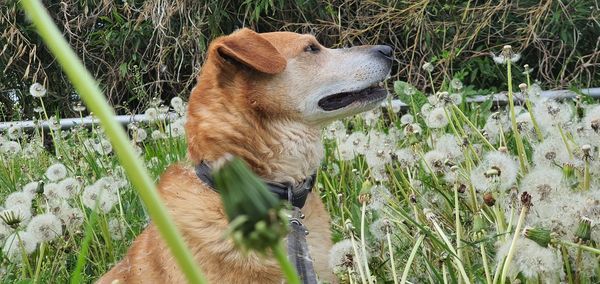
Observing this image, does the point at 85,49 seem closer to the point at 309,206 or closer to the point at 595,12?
the point at 595,12

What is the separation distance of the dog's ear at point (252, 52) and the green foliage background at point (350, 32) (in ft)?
7.93

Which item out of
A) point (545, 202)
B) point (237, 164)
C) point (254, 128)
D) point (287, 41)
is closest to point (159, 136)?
point (287, 41)

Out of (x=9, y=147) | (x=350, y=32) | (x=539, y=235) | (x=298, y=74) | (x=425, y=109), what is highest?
(x=539, y=235)

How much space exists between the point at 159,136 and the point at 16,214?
2358mm

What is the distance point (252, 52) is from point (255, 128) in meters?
0.28

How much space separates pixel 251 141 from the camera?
7.74 ft

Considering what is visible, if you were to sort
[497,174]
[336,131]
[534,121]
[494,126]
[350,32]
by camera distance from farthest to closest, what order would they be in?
1. [350,32]
2. [336,131]
3. [494,126]
4. [534,121]
5. [497,174]

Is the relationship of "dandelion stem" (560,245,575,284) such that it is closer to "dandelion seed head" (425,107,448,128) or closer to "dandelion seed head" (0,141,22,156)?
"dandelion seed head" (425,107,448,128)

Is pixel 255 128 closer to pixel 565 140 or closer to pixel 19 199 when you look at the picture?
pixel 19 199

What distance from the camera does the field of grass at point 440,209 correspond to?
1.42 m

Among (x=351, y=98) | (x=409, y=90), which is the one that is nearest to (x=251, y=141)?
(x=351, y=98)

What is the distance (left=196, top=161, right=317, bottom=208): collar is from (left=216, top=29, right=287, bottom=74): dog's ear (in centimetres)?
39

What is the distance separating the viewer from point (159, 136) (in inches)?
165

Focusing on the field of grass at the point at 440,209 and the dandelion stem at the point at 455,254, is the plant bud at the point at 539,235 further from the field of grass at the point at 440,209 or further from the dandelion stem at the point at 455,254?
the dandelion stem at the point at 455,254
